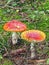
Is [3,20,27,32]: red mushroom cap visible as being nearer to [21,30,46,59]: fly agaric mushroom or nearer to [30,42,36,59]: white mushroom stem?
[21,30,46,59]: fly agaric mushroom

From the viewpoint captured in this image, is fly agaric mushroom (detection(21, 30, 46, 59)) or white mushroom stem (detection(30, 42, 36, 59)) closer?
fly agaric mushroom (detection(21, 30, 46, 59))

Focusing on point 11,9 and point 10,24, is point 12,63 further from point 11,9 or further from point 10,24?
point 11,9

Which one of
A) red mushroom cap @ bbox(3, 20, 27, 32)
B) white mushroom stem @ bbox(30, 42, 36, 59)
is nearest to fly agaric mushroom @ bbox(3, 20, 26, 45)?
red mushroom cap @ bbox(3, 20, 27, 32)

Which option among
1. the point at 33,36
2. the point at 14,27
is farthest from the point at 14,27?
the point at 33,36

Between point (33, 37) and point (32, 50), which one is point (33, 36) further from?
point (32, 50)

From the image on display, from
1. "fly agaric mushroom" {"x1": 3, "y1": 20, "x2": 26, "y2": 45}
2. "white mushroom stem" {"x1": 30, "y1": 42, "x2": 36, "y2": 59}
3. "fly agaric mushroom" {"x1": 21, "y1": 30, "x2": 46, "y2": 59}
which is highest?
"fly agaric mushroom" {"x1": 3, "y1": 20, "x2": 26, "y2": 45}

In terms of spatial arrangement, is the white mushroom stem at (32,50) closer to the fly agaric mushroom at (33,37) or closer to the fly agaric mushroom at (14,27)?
the fly agaric mushroom at (33,37)

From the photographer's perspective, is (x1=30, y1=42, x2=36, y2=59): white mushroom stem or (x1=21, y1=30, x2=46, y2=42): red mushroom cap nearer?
(x1=21, y1=30, x2=46, y2=42): red mushroom cap

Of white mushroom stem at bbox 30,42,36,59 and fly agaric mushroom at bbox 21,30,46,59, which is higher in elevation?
fly agaric mushroom at bbox 21,30,46,59

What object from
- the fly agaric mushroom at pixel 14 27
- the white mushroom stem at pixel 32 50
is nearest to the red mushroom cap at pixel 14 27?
the fly agaric mushroom at pixel 14 27

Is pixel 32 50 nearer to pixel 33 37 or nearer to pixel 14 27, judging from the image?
pixel 33 37

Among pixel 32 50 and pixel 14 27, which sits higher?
pixel 14 27

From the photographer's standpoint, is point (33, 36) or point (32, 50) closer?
point (33, 36)
